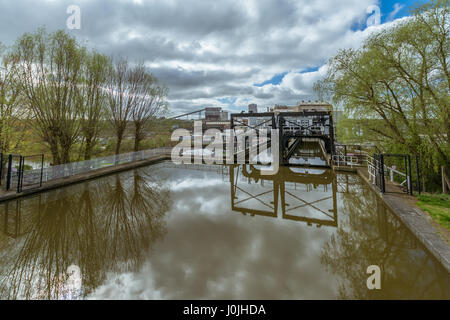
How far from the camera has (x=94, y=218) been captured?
5.13 m

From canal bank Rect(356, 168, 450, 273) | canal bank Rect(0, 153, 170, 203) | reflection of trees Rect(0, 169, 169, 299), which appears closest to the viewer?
reflection of trees Rect(0, 169, 169, 299)

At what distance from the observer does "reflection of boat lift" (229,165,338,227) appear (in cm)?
516

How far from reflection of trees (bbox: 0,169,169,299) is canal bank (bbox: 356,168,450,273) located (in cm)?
518

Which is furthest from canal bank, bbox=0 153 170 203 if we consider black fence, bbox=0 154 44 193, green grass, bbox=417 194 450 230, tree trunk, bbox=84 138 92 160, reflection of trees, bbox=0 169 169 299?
green grass, bbox=417 194 450 230

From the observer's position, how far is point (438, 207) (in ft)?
15.3

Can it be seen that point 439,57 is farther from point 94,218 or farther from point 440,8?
point 94,218

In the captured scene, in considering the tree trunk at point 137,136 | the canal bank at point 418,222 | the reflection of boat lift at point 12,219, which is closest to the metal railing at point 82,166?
the tree trunk at point 137,136

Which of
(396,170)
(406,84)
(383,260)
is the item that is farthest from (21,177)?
(396,170)

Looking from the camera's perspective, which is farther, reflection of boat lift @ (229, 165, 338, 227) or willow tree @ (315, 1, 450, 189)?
willow tree @ (315, 1, 450, 189)

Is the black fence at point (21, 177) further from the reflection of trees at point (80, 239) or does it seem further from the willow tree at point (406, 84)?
the willow tree at point (406, 84)

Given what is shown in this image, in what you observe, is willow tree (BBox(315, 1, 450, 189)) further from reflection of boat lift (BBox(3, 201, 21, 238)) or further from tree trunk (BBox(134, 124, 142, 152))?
tree trunk (BBox(134, 124, 142, 152))

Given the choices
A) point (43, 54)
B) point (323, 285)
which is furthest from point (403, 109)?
point (43, 54)

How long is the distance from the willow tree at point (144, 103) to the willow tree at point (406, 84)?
42.6ft
